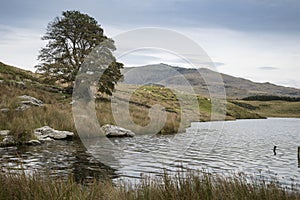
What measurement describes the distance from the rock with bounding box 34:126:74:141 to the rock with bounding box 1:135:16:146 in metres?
1.84

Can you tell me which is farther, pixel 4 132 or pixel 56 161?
pixel 4 132

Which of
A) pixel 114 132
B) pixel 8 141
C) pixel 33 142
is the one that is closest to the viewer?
pixel 8 141

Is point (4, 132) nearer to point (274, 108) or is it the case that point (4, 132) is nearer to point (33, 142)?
point (33, 142)

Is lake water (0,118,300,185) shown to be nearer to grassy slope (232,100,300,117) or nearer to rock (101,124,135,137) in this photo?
rock (101,124,135,137)

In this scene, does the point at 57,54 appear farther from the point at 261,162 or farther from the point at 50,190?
the point at 50,190

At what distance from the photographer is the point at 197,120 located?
50188 mm

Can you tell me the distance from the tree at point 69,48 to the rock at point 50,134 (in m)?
14.0

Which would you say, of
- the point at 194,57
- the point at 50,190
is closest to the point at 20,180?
the point at 50,190

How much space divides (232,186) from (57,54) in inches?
1129

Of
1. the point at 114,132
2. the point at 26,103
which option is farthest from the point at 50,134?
the point at 26,103

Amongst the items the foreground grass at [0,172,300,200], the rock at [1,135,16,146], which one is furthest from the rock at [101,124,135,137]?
the foreground grass at [0,172,300,200]

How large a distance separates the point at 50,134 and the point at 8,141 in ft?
9.97

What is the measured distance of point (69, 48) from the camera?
32.6m

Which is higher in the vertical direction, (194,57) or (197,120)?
(194,57)
